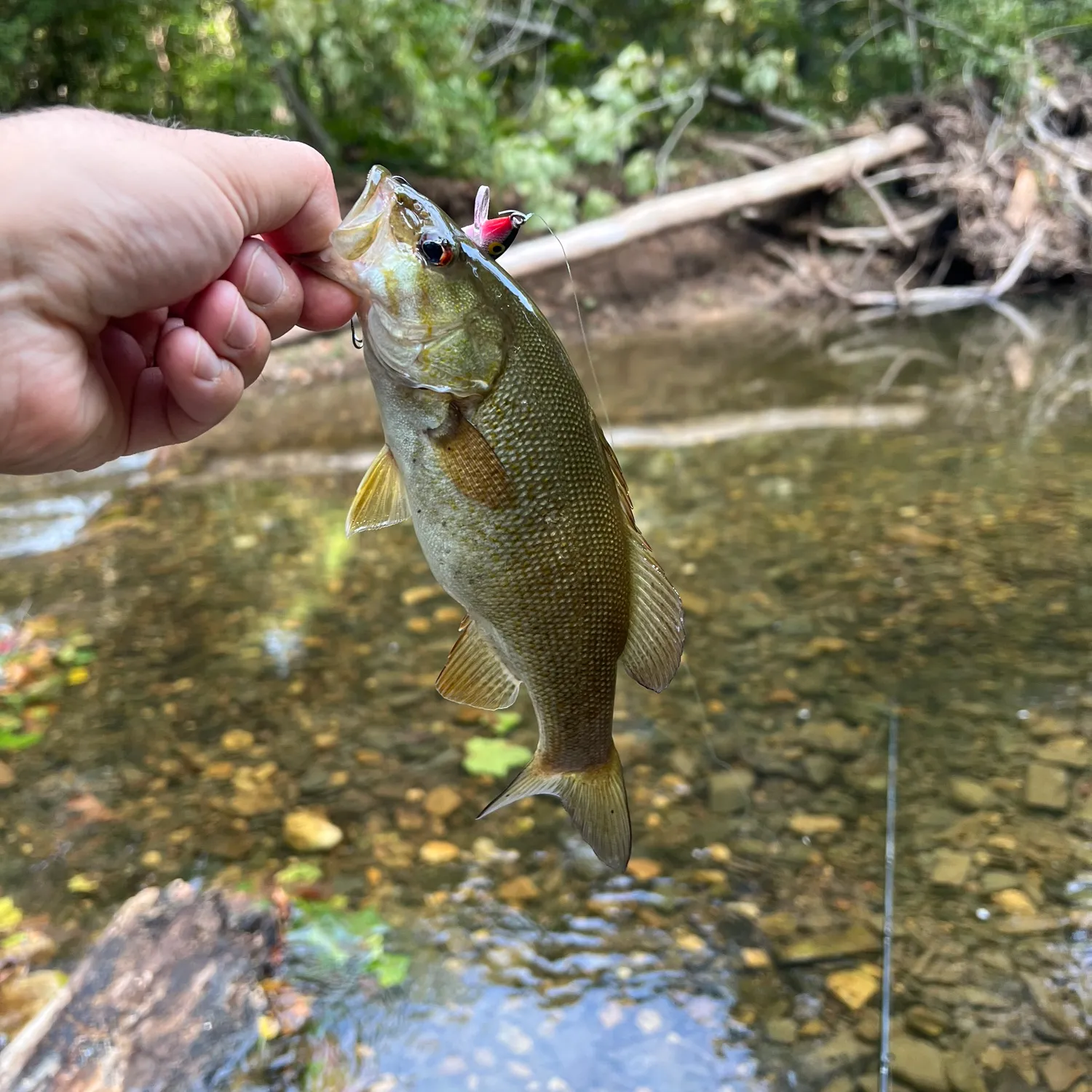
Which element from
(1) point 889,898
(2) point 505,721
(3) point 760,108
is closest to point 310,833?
(2) point 505,721

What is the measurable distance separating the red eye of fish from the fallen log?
7171mm

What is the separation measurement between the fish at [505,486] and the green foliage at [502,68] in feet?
26.9

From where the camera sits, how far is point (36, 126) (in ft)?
Answer: 4.92

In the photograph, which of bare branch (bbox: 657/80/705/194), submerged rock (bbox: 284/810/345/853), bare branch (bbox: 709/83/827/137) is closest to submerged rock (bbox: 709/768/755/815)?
submerged rock (bbox: 284/810/345/853)

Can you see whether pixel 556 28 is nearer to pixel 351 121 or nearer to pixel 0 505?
pixel 351 121

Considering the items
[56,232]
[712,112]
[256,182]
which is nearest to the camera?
[56,232]

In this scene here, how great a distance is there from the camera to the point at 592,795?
166 cm

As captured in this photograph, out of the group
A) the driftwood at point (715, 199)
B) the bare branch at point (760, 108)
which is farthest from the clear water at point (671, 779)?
the bare branch at point (760, 108)

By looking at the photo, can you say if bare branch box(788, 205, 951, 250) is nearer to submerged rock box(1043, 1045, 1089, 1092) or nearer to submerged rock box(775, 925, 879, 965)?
submerged rock box(775, 925, 879, 965)

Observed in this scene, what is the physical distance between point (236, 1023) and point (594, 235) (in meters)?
9.27

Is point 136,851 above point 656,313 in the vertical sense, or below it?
above

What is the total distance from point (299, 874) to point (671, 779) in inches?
60.9

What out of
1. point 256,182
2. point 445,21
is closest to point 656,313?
point 445,21

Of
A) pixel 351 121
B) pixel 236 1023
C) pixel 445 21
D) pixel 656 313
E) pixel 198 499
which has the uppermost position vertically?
pixel 445 21
